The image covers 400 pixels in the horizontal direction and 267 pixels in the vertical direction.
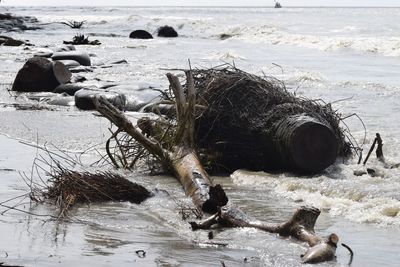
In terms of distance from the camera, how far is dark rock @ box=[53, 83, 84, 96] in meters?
16.8

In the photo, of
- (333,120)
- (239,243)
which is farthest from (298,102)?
(239,243)

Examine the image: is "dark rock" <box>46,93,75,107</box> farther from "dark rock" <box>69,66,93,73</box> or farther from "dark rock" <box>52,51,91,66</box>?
"dark rock" <box>52,51,91,66</box>

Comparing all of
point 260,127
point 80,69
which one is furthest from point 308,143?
point 80,69

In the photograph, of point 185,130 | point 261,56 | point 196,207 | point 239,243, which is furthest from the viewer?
point 261,56

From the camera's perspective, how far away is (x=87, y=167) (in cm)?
902

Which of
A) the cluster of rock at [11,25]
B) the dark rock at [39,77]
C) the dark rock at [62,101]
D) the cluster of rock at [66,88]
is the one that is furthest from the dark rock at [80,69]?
the cluster of rock at [11,25]

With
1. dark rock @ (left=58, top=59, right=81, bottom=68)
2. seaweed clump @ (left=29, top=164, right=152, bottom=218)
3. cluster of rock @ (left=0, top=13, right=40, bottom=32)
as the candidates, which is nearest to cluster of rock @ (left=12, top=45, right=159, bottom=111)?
Result: dark rock @ (left=58, top=59, right=81, bottom=68)

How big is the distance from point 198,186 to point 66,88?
10.1 metres

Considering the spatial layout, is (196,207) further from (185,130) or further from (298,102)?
(298,102)

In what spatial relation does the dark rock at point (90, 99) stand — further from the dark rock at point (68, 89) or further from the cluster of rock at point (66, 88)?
the dark rock at point (68, 89)

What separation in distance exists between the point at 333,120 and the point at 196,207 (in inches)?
117

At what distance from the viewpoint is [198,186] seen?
7.25 metres

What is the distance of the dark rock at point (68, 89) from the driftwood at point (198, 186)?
758 cm

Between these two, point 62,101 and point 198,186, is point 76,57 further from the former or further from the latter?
point 198,186
